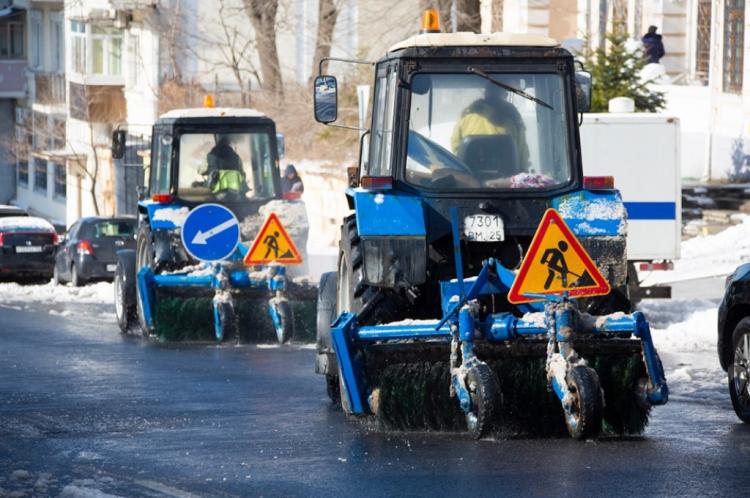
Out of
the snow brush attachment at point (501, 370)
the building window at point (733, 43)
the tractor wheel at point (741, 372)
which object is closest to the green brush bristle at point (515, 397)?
the snow brush attachment at point (501, 370)

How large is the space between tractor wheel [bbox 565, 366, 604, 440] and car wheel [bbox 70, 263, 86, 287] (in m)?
20.3

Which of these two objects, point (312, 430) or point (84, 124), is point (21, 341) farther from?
point (84, 124)

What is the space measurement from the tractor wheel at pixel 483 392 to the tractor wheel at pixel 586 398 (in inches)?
16.6

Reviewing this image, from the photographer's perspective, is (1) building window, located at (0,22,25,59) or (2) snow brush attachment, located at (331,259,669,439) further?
(1) building window, located at (0,22,25,59)

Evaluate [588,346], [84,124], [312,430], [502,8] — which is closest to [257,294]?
[312,430]

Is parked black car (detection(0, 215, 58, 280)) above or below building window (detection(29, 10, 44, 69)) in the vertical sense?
below

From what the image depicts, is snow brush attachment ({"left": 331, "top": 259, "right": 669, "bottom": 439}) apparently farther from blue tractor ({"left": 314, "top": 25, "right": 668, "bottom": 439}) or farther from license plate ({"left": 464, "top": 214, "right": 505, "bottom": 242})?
license plate ({"left": 464, "top": 214, "right": 505, "bottom": 242})

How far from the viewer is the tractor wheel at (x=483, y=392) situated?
8969 mm

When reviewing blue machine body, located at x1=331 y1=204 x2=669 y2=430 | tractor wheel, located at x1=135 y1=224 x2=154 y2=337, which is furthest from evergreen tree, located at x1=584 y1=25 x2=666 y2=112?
blue machine body, located at x1=331 y1=204 x2=669 y2=430

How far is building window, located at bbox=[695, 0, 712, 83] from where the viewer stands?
3306cm

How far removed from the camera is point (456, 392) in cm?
922

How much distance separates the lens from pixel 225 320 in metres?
16.5

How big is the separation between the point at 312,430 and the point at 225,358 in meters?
5.27

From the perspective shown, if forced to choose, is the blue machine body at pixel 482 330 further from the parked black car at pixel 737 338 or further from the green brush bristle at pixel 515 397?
the parked black car at pixel 737 338
